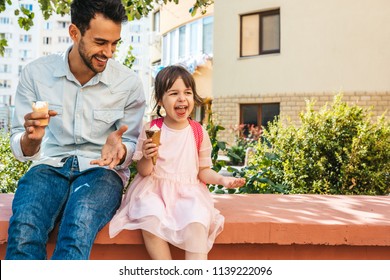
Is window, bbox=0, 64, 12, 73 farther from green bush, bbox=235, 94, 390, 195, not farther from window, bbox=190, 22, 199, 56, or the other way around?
green bush, bbox=235, 94, 390, 195

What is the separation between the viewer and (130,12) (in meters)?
5.77

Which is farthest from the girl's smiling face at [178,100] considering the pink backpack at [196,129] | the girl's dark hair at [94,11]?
the girl's dark hair at [94,11]

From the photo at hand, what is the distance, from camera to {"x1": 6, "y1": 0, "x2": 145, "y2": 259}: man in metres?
2.38

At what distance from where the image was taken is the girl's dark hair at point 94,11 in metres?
2.80

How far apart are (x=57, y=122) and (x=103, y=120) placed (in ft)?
0.87

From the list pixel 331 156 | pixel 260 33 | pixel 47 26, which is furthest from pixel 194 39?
pixel 47 26

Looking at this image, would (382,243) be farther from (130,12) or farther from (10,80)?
(10,80)

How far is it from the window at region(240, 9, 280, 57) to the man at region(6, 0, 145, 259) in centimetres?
1315

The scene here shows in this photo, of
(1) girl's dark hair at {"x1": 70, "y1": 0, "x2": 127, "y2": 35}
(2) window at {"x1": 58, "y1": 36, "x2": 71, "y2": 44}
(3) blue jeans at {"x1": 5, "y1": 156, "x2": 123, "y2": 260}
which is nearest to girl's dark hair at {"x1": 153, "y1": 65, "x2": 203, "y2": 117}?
(1) girl's dark hair at {"x1": 70, "y1": 0, "x2": 127, "y2": 35}

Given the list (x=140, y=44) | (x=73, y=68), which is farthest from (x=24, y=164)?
(x=140, y=44)

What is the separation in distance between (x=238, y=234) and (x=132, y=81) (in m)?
1.15

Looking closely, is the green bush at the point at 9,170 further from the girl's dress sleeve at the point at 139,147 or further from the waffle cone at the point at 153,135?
the waffle cone at the point at 153,135

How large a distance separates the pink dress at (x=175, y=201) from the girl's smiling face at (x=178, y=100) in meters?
0.11

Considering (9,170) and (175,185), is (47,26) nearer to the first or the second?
(9,170)
